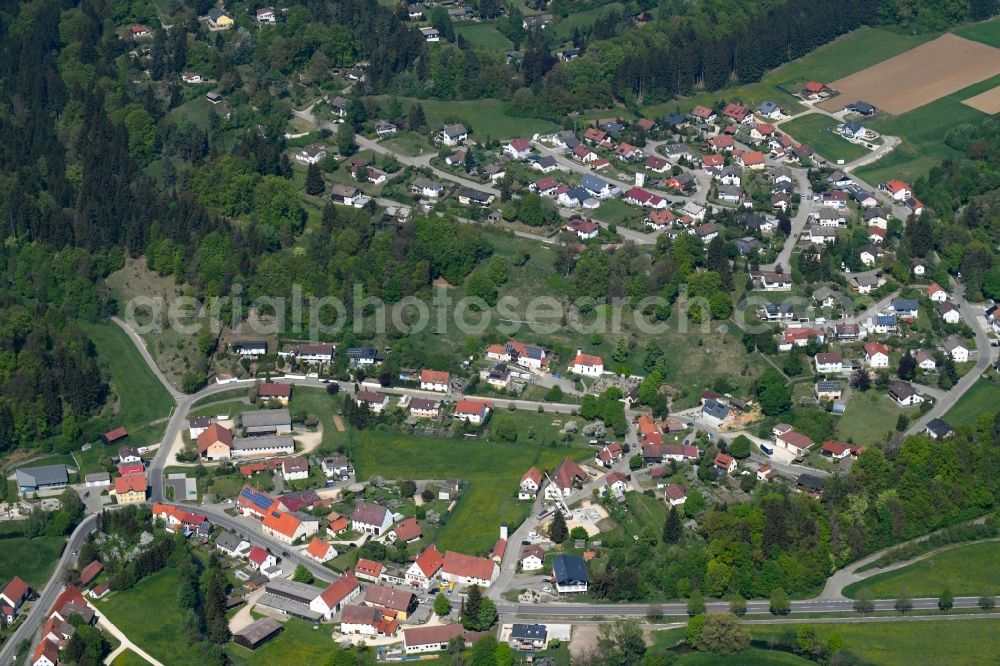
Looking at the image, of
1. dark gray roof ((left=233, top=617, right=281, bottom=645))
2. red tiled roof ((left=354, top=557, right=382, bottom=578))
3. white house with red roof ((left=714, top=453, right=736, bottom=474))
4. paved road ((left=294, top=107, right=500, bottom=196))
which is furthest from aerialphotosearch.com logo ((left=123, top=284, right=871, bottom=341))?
dark gray roof ((left=233, top=617, right=281, bottom=645))

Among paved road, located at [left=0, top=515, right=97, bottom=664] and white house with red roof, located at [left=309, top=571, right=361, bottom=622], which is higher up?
white house with red roof, located at [left=309, top=571, right=361, bottom=622]

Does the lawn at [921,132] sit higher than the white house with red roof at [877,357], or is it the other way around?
the white house with red roof at [877,357]

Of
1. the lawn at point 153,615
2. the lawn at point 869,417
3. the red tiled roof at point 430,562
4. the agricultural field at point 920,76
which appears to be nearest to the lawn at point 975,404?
the lawn at point 869,417

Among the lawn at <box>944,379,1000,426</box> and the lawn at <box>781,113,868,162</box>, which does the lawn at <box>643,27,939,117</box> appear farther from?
the lawn at <box>944,379,1000,426</box>

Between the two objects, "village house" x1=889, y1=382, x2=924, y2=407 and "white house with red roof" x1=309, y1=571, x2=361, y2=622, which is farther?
"village house" x1=889, y1=382, x2=924, y2=407

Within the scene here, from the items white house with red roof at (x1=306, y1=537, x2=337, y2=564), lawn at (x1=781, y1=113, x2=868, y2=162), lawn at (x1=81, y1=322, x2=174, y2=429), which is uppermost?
lawn at (x1=781, y1=113, x2=868, y2=162)

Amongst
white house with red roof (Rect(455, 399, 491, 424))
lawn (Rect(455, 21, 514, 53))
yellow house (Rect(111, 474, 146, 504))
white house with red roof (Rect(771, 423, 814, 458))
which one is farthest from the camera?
lawn (Rect(455, 21, 514, 53))

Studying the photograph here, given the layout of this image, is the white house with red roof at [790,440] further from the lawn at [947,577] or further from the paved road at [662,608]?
the paved road at [662,608]
